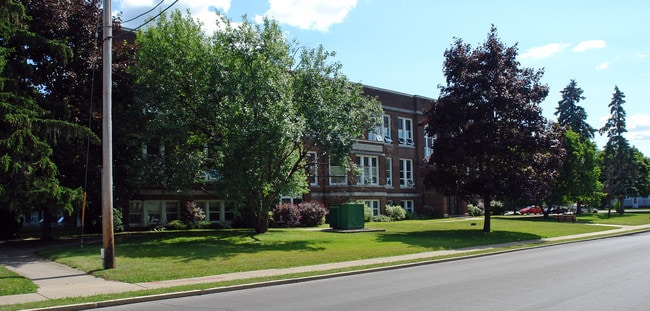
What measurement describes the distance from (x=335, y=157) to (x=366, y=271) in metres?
9.09

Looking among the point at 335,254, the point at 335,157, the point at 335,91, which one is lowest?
the point at 335,254

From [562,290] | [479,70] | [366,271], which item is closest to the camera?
[562,290]

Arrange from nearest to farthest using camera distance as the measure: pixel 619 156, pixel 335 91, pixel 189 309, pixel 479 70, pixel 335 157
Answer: pixel 189 309 → pixel 335 157 → pixel 335 91 → pixel 479 70 → pixel 619 156

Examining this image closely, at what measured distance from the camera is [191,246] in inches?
806

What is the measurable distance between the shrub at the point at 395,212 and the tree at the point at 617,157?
35.3 m

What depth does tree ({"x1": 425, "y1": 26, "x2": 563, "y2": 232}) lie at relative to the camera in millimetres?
27531

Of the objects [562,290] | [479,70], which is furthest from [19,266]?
[479,70]

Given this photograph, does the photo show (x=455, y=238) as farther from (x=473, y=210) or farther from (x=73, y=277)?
(x=473, y=210)

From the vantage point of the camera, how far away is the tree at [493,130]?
90.3 ft

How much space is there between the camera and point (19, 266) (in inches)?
607

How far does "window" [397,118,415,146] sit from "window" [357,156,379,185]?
414 centimetres

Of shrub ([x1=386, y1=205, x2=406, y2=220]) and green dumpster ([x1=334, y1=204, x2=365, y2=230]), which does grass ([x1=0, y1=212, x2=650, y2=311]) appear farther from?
shrub ([x1=386, y1=205, x2=406, y2=220])

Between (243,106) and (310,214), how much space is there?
14.2 m

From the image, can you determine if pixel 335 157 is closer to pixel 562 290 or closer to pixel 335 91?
pixel 335 91
